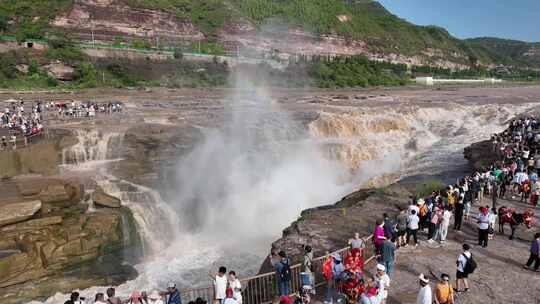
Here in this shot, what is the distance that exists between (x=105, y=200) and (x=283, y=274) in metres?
10.4

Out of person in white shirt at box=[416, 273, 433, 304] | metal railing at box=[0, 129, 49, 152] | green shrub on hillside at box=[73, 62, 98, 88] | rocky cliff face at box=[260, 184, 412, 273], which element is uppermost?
green shrub on hillside at box=[73, 62, 98, 88]

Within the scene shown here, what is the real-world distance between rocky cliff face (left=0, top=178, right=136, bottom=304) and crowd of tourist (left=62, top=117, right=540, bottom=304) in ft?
22.5

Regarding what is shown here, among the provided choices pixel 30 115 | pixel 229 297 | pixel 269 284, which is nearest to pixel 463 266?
pixel 269 284

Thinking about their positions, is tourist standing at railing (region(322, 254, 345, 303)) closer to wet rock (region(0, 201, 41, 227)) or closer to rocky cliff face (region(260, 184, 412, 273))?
rocky cliff face (region(260, 184, 412, 273))

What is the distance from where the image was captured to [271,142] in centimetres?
2522

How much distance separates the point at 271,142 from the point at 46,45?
3647 centimetres

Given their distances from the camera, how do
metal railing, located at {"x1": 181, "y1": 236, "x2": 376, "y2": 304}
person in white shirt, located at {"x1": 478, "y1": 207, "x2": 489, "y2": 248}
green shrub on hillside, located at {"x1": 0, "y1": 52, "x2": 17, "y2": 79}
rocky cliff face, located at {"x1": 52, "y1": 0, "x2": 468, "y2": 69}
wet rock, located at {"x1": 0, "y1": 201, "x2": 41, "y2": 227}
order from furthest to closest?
rocky cliff face, located at {"x1": 52, "y1": 0, "x2": 468, "y2": 69} < green shrub on hillside, located at {"x1": 0, "y1": 52, "x2": 17, "y2": 79} < wet rock, located at {"x1": 0, "y1": 201, "x2": 41, "y2": 227} < person in white shirt, located at {"x1": 478, "y1": 207, "x2": 489, "y2": 248} < metal railing, located at {"x1": 181, "y1": 236, "x2": 376, "y2": 304}

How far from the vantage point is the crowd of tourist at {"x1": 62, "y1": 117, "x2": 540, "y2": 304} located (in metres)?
6.62

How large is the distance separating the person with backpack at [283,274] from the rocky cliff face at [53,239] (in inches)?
299

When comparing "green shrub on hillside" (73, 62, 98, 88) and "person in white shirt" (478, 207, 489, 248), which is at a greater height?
"green shrub on hillside" (73, 62, 98, 88)

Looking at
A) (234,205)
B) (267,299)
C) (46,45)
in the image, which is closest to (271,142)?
(234,205)

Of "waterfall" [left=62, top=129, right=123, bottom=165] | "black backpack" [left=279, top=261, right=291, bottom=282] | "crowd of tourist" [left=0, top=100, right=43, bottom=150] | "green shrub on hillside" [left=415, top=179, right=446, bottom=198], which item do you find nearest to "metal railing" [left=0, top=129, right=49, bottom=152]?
"crowd of tourist" [left=0, top=100, right=43, bottom=150]

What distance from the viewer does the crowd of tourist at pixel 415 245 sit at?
662 cm

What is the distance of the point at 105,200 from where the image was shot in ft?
52.6
